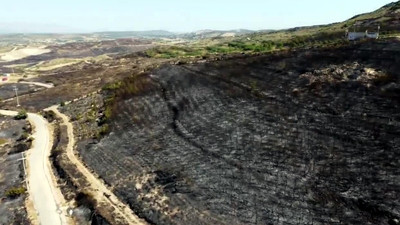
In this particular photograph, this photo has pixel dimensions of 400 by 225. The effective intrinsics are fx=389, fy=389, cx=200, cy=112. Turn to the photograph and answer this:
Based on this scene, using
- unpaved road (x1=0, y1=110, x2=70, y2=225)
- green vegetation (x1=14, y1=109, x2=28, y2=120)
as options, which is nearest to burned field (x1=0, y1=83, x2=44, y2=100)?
green vegetation (x1=14, y1=109, x2=28, y2=120)

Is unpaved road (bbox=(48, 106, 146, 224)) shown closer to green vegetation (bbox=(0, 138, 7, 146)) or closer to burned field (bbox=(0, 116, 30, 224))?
burned field (bbox=(0, 116, 30, 224))

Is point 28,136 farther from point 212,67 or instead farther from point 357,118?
point 357,118

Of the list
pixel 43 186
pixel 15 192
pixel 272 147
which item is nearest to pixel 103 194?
pixel 43 186

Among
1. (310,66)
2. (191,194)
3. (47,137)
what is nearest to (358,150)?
(191,194)

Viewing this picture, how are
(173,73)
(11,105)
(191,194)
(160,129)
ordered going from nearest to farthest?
(191,194)
(160,129)
(173,73)
(11,105)

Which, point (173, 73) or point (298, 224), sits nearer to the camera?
point (298, 224)

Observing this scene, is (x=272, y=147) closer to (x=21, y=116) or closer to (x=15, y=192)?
(x=15, y=192)

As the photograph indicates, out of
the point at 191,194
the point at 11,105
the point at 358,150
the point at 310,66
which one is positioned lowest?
the point at 11,105
